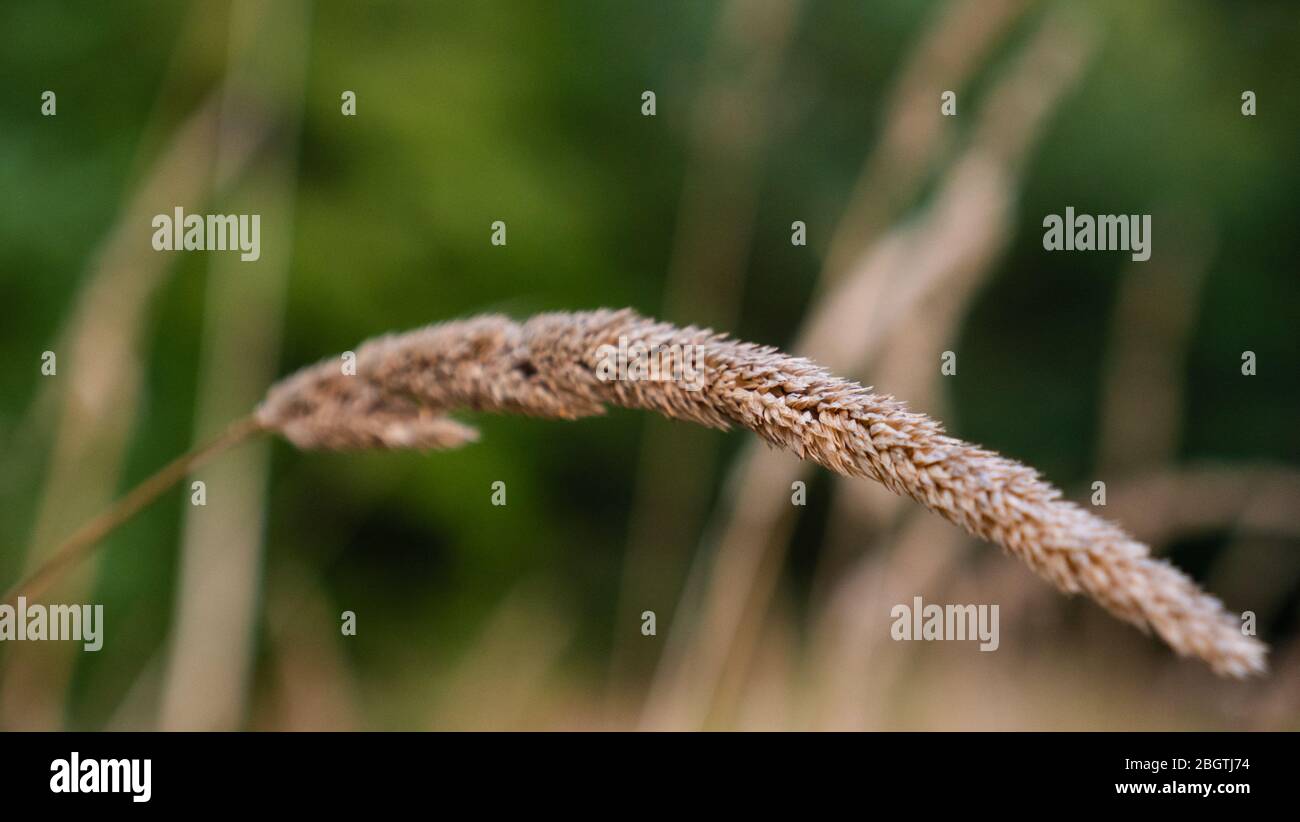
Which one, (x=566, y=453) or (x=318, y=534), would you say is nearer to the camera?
(x=318, y=534)

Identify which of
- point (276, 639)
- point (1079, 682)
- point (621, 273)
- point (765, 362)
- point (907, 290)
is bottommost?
point (1079, 682)

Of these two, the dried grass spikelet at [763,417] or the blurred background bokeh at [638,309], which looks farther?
the blurred background bokeh at [638,309]

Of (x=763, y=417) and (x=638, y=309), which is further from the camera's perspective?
(x=638, y=309)

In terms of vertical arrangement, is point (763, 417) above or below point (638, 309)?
below

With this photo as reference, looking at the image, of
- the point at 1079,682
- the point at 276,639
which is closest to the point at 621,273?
the point at 1079,682
